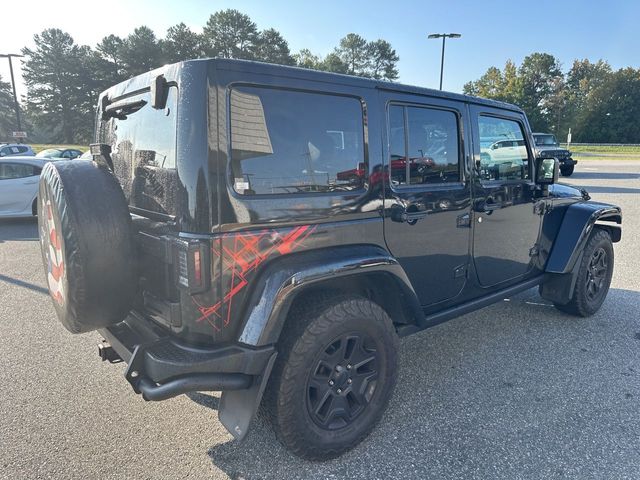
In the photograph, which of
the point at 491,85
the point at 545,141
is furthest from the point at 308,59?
the point at 545,141

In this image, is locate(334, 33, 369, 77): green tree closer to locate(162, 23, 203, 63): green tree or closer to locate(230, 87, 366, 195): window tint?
locate(162, 23, 203, 63): green tree

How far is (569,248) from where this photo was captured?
378 centimetres

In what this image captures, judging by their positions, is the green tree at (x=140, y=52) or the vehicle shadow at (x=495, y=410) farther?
the green tree at (x=140, y=52)

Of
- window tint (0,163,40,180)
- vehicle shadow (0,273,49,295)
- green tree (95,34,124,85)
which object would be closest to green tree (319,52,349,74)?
green tree (95,34,124,85)

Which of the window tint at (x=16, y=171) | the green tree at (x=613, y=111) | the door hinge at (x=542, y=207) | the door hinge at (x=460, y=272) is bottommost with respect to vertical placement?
the door hinge at (x=460, y=272)

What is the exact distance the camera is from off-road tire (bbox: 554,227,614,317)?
3967 millimetres

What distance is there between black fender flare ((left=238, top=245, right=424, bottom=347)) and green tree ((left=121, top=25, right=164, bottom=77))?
53.8 m

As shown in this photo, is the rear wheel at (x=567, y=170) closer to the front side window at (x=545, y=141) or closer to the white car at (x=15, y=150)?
the front side window at (x=545, y=141)

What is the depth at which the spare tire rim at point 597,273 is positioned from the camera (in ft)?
13.5

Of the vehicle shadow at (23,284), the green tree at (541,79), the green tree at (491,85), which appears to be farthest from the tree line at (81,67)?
the vehicle shadow at (23,284)

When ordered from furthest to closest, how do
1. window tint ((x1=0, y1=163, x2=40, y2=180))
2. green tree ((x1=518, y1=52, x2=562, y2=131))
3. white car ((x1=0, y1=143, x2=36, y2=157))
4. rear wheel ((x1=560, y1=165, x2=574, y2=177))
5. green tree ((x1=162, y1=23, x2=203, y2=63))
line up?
green tree ((x1=518, y1=52, x2=562, y2=131)) < green tree ((x1=162, y1=23, x2=203, y2=63)) < rear wheel ((x1=560, y1=165, x2=574, y2=177)) < white car ((x1=0, y1=143, x2=36, y2=157)) < window tint ((x1=0, y1=163, x2=40, y2=180))

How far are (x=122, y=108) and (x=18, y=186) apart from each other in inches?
315

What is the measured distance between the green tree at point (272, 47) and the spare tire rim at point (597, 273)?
189 ft

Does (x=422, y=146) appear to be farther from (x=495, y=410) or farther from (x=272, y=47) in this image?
(x=272, y=47)
